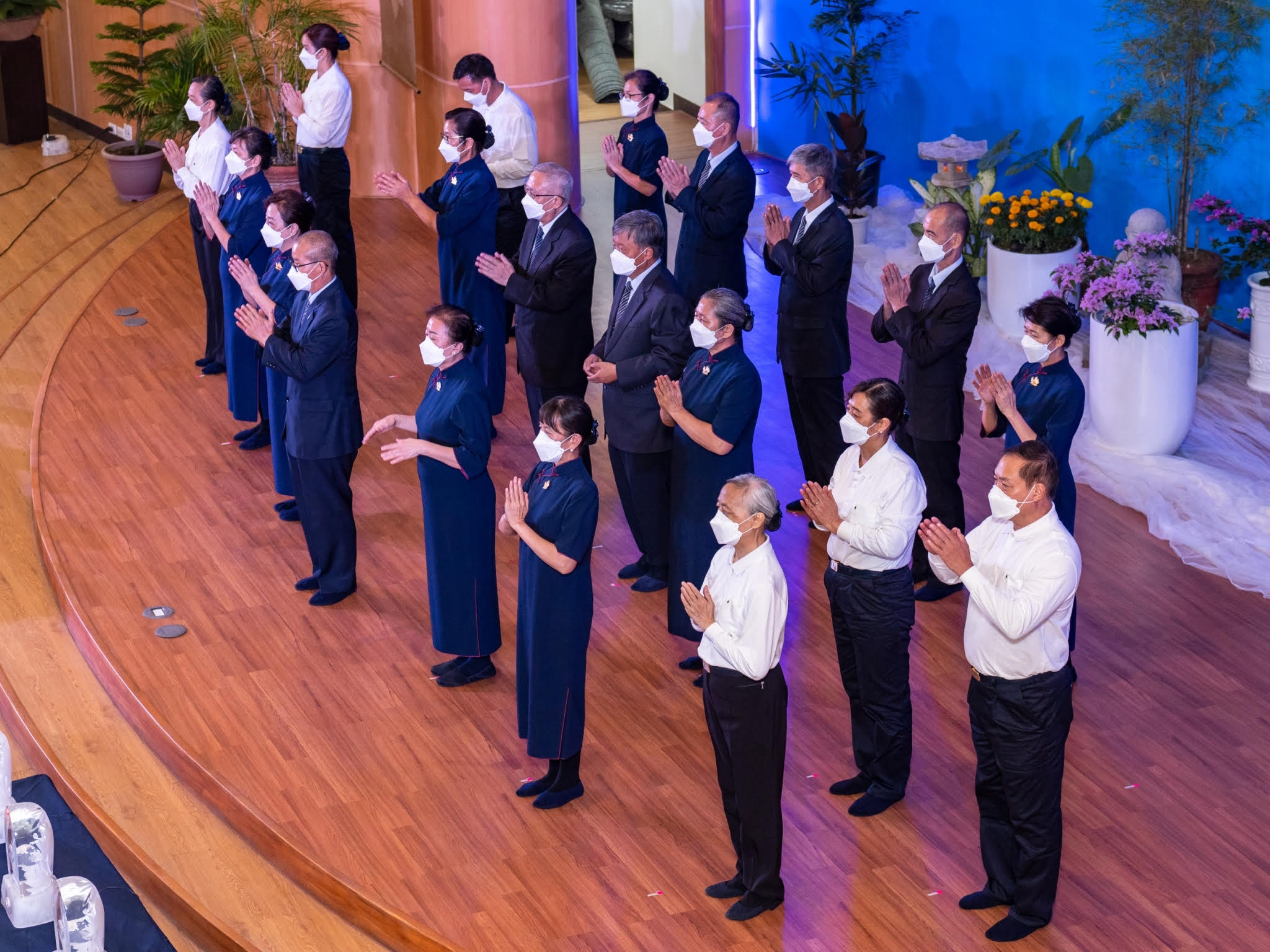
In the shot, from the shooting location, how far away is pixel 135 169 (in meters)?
11.3

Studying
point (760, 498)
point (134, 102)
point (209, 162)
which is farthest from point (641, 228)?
point (134, 102)

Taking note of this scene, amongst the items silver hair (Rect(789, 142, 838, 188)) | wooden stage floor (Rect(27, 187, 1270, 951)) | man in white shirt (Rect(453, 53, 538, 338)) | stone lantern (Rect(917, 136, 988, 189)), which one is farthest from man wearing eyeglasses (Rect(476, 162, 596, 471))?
stone lantern (Rect(917, 136, 988, 189))

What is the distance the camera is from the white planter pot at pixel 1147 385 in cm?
706

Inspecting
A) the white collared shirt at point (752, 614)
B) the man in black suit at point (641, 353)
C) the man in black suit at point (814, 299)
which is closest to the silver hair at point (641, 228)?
the man in black suit at point (641, 353)

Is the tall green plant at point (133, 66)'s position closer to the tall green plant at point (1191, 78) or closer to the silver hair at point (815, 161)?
the silver hair at point (815, 161)

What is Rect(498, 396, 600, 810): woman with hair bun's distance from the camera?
4984 mm

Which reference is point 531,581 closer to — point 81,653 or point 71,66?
point 81,653

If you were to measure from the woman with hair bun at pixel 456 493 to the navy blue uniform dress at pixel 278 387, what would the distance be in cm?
85

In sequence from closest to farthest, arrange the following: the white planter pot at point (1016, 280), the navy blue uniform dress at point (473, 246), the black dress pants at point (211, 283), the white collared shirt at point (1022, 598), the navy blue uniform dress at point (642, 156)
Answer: the white collared shirt at point (1022, 598) → the navy blue uniform dress at point (473, 246) → the black dress pants at point (211, 283) → the navy blue uniform dress at point (642, 156) → the white planter pot at point (1016, 280)

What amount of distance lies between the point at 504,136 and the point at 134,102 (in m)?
4.18

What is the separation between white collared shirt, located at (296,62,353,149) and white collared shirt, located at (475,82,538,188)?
0.85m

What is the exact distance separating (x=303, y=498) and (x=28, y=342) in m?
3.59

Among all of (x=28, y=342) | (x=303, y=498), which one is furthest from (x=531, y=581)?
(x=28, y=342)

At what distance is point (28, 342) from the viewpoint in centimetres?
919
